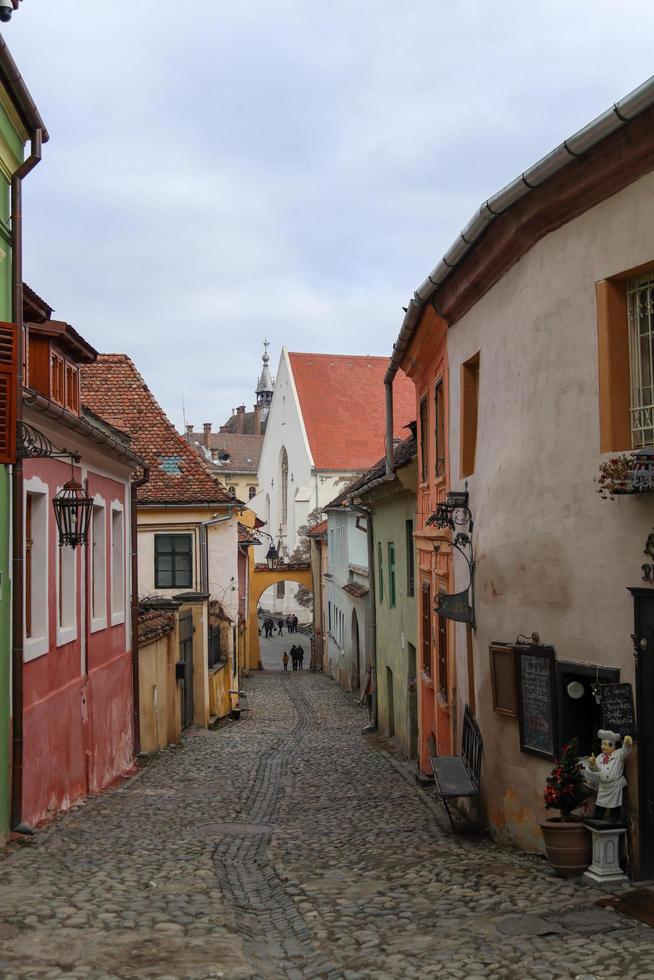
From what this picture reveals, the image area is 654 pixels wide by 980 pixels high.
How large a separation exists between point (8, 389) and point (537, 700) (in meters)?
5.32

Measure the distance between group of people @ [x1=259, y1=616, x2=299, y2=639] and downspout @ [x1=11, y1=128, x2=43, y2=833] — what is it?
5825 cm

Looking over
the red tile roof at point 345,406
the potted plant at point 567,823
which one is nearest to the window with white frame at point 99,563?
the potted plant at point 567,823

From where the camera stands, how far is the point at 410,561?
1916cm

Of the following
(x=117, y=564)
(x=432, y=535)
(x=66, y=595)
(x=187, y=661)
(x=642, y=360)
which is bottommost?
(x=187, y=661)

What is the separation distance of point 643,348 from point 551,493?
4.73 ft

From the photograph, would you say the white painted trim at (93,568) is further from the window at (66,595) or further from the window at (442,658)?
the window at (442,658)

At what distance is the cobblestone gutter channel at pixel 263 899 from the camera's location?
677cm

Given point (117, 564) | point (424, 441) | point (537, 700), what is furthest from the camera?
point (117, 564)

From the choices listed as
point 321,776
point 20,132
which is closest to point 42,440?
point 20,132

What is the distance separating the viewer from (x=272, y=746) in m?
22.3

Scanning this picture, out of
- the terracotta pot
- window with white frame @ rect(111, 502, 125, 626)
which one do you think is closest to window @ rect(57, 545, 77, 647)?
window with white frame @ rect(111, 502, 125, 626)

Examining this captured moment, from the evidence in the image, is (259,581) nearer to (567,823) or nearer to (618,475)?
(567,823)

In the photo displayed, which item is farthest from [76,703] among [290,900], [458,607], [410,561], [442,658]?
[410,561]

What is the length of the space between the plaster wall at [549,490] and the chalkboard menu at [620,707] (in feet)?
0.49
